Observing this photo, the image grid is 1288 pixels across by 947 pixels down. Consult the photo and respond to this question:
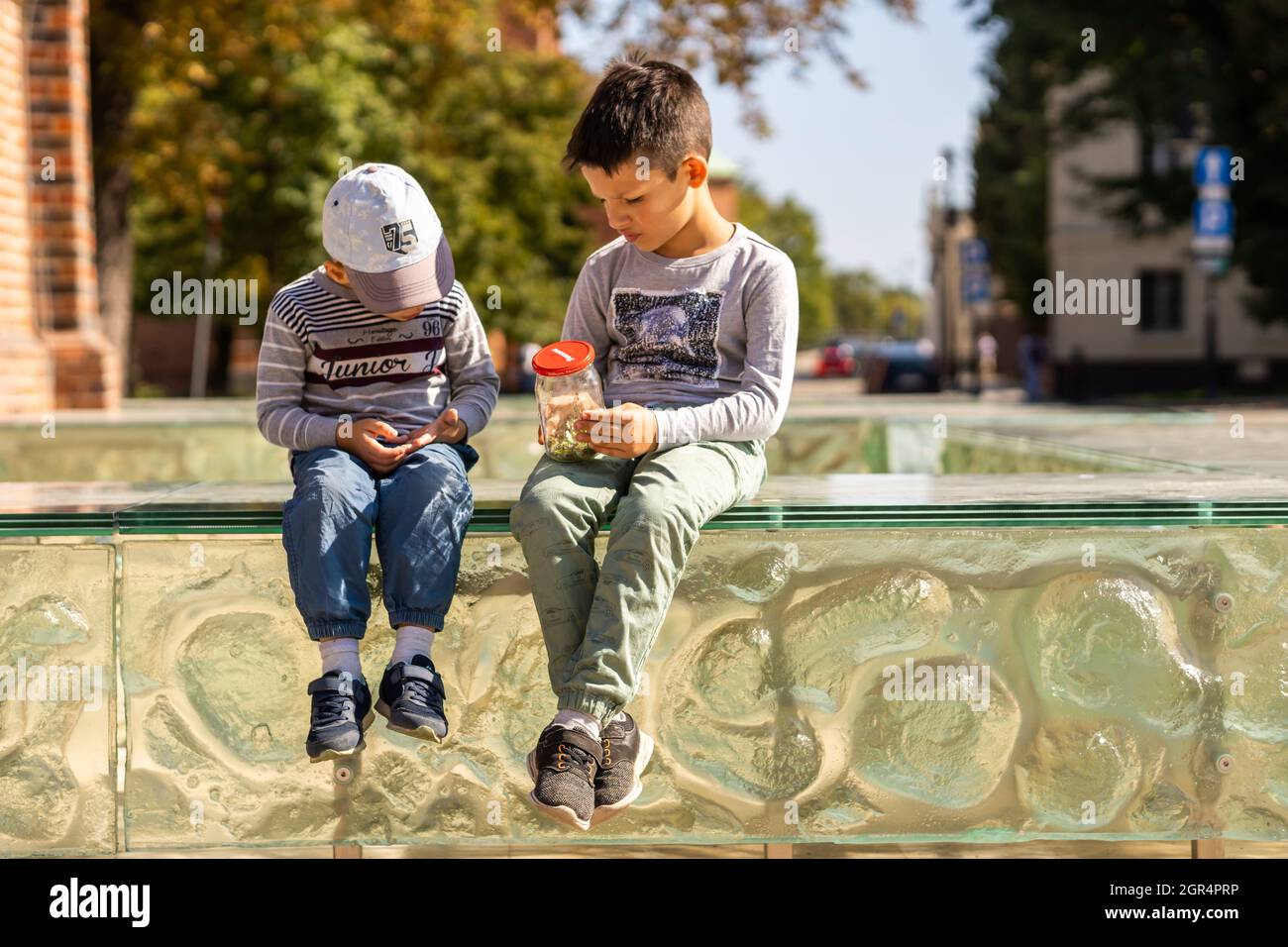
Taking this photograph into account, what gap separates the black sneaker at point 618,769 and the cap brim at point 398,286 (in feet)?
3.61

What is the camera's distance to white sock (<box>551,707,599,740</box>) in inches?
133

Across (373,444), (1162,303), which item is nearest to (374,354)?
(373,444)

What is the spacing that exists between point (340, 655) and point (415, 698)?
0.19 meters

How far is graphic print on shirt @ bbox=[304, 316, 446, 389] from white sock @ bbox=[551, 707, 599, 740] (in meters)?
1.09

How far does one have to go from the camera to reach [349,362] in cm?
407

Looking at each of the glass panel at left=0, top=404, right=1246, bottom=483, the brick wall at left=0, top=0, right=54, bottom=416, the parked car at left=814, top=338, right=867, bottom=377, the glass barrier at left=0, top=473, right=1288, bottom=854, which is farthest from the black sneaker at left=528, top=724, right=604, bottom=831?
the parked car at left=814, top=338, right=867, bottom=377

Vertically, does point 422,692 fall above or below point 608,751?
above

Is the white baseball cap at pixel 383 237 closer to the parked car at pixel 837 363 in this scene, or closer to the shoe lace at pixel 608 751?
the shoe lace at pixel 608 751

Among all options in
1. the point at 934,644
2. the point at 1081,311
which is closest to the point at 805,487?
the point at 934,644

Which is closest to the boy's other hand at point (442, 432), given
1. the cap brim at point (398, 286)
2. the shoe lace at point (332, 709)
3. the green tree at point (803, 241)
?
the cap brim at point (398, 286)

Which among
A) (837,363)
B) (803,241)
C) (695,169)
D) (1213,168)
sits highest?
(803,241)

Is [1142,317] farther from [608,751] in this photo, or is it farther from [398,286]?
[608,751]

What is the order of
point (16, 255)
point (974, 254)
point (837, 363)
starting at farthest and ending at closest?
point (837, 363) → point (974, 254) → point (16, 255)

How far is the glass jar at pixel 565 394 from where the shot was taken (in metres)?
3.82
